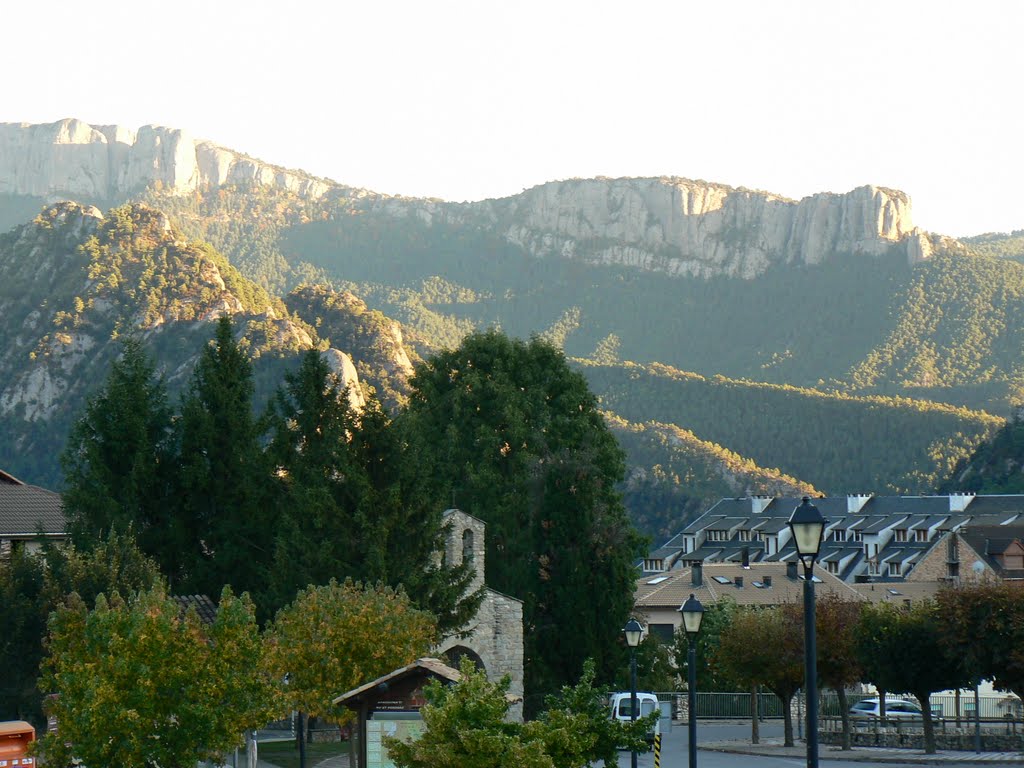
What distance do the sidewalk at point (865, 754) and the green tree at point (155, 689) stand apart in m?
21.1

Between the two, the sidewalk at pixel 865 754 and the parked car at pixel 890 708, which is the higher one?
the parked car at pixel 890 708

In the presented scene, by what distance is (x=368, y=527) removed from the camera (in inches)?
1658

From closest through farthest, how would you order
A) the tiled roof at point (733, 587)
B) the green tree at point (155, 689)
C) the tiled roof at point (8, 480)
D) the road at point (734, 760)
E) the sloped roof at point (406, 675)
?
the green tree at point (155, 689), the sloped roof at point (406, 675), the road at point (734, 760), the tiled roof at point (8, 480), the tiled roof at point (733, 587)

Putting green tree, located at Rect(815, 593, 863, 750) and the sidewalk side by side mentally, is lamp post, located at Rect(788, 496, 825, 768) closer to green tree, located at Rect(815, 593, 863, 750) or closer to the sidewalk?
the sidewalk

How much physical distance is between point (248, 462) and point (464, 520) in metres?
8.21

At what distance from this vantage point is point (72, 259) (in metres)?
191

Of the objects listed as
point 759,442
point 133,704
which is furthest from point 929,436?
point 133,704

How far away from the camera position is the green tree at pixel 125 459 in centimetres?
4809

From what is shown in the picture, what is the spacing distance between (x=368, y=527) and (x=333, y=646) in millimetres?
9822

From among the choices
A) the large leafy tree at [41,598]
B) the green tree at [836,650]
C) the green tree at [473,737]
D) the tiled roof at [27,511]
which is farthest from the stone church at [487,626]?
the green tree at [473,737]

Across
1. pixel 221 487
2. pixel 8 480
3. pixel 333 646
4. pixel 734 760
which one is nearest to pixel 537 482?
pixel 221 487

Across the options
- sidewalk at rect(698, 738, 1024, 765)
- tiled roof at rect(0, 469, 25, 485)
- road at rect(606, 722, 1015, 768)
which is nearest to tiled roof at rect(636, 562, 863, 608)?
road at rect(606, 722, 1015, 768)

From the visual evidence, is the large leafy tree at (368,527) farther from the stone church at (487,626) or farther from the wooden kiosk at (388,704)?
the wooden kiosk at (388,704)

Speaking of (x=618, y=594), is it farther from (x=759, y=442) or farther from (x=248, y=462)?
(x=759, y=442)
